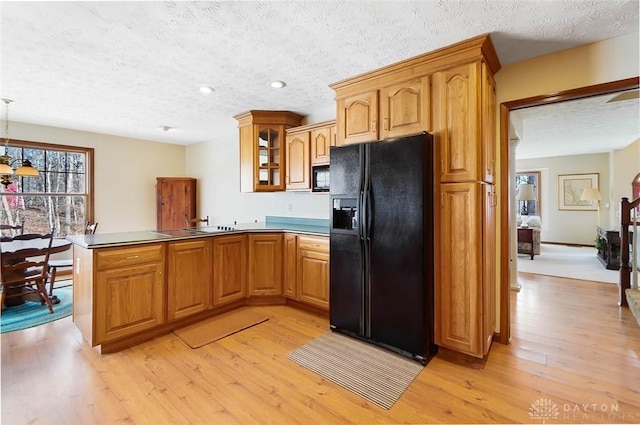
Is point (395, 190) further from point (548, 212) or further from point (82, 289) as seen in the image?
point (548, 212)

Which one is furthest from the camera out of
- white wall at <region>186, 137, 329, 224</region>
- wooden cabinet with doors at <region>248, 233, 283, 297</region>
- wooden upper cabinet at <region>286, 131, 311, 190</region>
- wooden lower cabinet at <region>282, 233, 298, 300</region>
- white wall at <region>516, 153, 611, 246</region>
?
white wall at <region>516, 153, 611, 246</region>

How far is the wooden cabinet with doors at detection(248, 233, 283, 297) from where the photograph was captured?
3543 mm

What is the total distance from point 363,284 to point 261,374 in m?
1.08

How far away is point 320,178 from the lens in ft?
11.9

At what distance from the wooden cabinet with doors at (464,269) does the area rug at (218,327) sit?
6.08 feet

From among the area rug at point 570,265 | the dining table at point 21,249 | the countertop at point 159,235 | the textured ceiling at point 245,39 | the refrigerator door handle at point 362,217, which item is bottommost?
the area rug at point 570,265

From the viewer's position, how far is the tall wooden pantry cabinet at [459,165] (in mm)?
2203

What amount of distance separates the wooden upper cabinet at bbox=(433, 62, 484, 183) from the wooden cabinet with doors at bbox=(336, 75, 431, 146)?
0.34 feet

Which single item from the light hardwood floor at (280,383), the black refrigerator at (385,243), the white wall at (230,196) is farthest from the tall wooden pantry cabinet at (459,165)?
the white wall at (230,196)

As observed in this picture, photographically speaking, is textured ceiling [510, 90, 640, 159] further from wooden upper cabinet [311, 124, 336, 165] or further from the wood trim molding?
wooden upper cabinet [311, 124, 336, 165]

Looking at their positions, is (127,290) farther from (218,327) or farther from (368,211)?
(368,211)

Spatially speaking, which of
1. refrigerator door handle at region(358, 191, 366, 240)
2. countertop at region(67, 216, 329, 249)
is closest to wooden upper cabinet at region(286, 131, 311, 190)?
countertop at region(67, 216, 329, 249)

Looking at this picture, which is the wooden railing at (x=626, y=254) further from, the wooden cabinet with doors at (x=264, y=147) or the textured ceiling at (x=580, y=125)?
the wooden cabinet with doors at (x=264, y=147)

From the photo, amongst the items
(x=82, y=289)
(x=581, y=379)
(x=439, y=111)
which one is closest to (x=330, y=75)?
(x=439, y=111)
